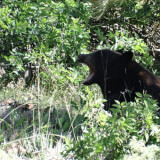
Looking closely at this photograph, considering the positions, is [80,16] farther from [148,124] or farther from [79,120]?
[148,124]

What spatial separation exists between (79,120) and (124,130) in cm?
176

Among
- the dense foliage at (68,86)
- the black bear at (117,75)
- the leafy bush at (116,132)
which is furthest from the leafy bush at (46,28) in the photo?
the leafy bush at (116,132)

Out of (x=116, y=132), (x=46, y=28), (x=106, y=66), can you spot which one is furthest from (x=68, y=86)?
(x=116, y=132)

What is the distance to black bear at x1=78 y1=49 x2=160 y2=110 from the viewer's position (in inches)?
253

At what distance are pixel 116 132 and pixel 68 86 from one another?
3399mm

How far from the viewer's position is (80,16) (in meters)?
8.27

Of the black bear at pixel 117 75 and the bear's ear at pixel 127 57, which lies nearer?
the black bear at pixel 117 75

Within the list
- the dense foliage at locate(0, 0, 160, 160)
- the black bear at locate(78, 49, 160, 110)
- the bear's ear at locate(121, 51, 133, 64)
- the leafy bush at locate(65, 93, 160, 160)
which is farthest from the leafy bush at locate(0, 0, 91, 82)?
the leafy bush at locate(65, 93, 160, 160)

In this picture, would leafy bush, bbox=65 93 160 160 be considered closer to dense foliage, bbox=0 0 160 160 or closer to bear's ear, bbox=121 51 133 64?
dense foliage, bbox=0 0 160 160

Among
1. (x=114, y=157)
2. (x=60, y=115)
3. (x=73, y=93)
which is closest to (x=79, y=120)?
(x=60, y=115)

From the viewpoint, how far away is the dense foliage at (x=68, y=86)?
4.28 metres

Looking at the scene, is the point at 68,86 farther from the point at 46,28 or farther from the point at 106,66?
the point at 46,28

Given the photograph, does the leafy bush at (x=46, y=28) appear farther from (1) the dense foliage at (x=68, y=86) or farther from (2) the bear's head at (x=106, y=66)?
(2) the bear's head at (x=106, y=66)

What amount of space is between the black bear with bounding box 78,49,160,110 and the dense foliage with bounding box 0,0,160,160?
245 millimetres
